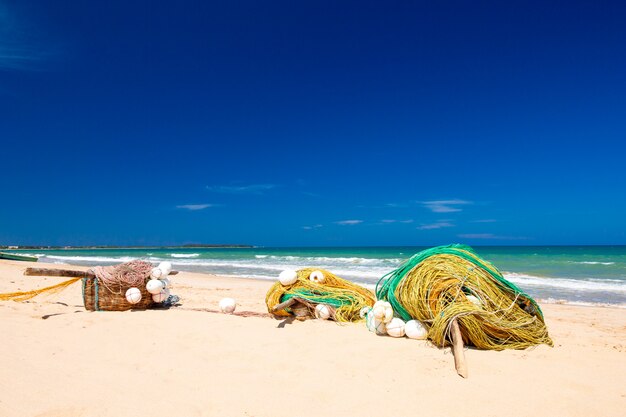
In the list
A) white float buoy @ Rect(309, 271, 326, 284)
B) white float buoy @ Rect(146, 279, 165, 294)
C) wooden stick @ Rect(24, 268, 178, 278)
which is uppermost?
wooden stick @ Rect(24, 268, 178, 278)

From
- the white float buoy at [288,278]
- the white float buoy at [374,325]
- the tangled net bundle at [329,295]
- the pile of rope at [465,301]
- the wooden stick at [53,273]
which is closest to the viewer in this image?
the pile of rope at [465,301]

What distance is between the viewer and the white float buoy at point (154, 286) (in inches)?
268

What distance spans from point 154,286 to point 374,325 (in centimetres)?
393

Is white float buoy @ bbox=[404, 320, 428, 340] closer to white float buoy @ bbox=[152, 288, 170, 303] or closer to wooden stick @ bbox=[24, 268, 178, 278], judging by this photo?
white float buoy @ bbox=[152, 288, 170, 303]

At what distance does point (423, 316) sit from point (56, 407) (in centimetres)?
389

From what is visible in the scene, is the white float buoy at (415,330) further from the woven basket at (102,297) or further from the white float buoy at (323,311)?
the woven basket at (102,297)

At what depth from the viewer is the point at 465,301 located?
4.76 metres

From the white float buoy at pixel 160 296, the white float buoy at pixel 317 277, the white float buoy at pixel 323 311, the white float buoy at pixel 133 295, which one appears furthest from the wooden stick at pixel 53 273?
the white float buoy at pixel 323 311

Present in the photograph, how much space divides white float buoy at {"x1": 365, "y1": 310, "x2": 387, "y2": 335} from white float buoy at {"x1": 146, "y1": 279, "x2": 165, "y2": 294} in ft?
12.3

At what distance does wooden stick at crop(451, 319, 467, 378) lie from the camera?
3732mm

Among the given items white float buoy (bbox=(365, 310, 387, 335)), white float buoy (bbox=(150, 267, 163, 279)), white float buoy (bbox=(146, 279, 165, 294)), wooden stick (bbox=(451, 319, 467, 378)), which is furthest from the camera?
white float buoy (bbox=(150, 267, 163, 279))

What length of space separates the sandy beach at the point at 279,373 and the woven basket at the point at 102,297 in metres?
0.73

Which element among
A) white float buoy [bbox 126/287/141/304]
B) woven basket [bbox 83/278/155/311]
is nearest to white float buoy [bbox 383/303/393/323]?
white float buoy [bbox 126/287/141/304]

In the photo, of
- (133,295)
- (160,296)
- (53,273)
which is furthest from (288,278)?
(53,273)
